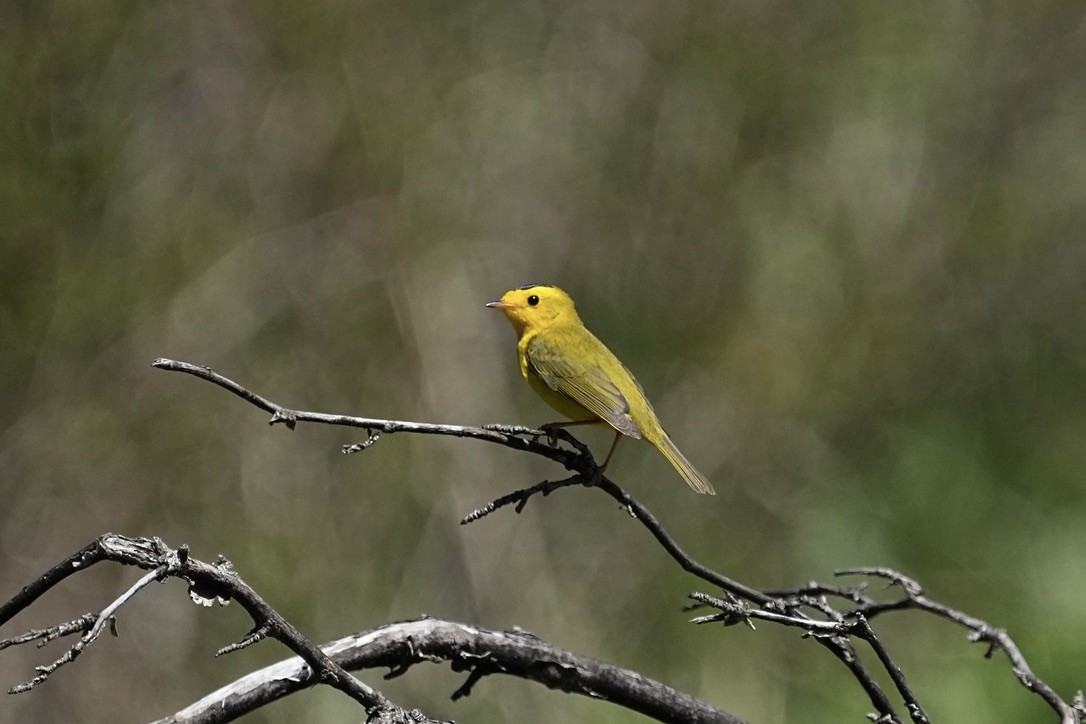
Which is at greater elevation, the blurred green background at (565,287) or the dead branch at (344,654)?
the blurred green background at (565,287)

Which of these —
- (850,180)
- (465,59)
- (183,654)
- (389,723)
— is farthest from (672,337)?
(389,723)

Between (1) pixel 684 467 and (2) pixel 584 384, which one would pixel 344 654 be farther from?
(1) pixel 684 467

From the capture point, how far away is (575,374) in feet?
11.8

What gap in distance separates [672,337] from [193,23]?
320cm

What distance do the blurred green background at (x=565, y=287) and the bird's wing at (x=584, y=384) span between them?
2204mm

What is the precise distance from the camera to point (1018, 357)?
23.6 feet

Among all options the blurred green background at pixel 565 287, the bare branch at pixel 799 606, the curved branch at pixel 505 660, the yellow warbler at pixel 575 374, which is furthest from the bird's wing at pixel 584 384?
the blurred green background at pixel 565 287

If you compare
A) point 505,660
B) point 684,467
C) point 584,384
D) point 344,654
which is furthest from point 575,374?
point 344,654

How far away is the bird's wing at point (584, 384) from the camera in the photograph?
3.47 metres

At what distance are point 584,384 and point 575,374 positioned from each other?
0.19 feet

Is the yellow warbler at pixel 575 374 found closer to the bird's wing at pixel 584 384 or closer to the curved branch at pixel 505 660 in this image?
the bird's wing at pixel 584 384

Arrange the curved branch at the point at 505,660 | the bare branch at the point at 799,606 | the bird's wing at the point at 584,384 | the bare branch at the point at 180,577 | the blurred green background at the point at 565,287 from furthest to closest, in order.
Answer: the blurred green background at the point at 565,287 < the bird's wing at the point at 584,384 < the curved branch at the point at 505,660 < the bare branch at the point at 799,606 < the bare branch at the point at 180,577

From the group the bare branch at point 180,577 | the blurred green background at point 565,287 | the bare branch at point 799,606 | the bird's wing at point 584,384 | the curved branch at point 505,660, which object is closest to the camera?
the bare branch at point 180,577

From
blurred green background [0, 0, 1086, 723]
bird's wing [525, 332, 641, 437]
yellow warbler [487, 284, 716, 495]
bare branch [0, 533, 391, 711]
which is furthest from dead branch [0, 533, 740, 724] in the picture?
blurred green background [0, 0, 1086, 723]
